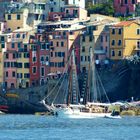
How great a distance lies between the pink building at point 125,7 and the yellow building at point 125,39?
14.5 m

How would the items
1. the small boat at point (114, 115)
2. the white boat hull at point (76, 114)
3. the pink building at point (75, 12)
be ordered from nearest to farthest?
the small boat at point (114, 115) < the white boat hull at point (76, 114) < the pink building at point (75, 12)

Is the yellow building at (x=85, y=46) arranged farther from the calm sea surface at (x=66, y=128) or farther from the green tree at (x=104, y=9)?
the calm sea surface at (x=66, y=128)

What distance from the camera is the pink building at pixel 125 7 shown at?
598ft

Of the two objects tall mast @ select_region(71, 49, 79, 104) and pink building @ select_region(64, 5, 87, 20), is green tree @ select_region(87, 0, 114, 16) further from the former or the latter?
tall mast @ select_region(71, 49, 79, 104)

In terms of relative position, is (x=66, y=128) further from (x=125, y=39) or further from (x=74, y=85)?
(x=125, y=39)

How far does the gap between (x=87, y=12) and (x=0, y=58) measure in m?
14.9

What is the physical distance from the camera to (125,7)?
183 meters

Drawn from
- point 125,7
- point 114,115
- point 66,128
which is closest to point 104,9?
point 125,7

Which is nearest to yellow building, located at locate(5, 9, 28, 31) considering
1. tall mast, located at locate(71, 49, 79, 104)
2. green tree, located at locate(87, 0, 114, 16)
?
green tree, located at locate(87, 0, 114, 16)

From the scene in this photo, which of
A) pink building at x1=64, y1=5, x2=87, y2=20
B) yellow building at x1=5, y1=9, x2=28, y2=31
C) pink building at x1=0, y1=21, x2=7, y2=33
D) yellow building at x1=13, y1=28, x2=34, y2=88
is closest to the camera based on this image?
yellow building at x1=13, y1=28, x2=34, y2=88

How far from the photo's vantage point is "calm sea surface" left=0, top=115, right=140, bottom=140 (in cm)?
12144

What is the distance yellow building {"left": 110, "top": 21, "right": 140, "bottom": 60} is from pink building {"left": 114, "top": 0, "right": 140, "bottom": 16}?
14499 millimetres

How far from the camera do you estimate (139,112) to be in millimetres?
154125

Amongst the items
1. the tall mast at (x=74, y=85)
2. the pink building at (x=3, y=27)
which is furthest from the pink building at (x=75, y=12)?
the tall mast at (x=74, y=85)
